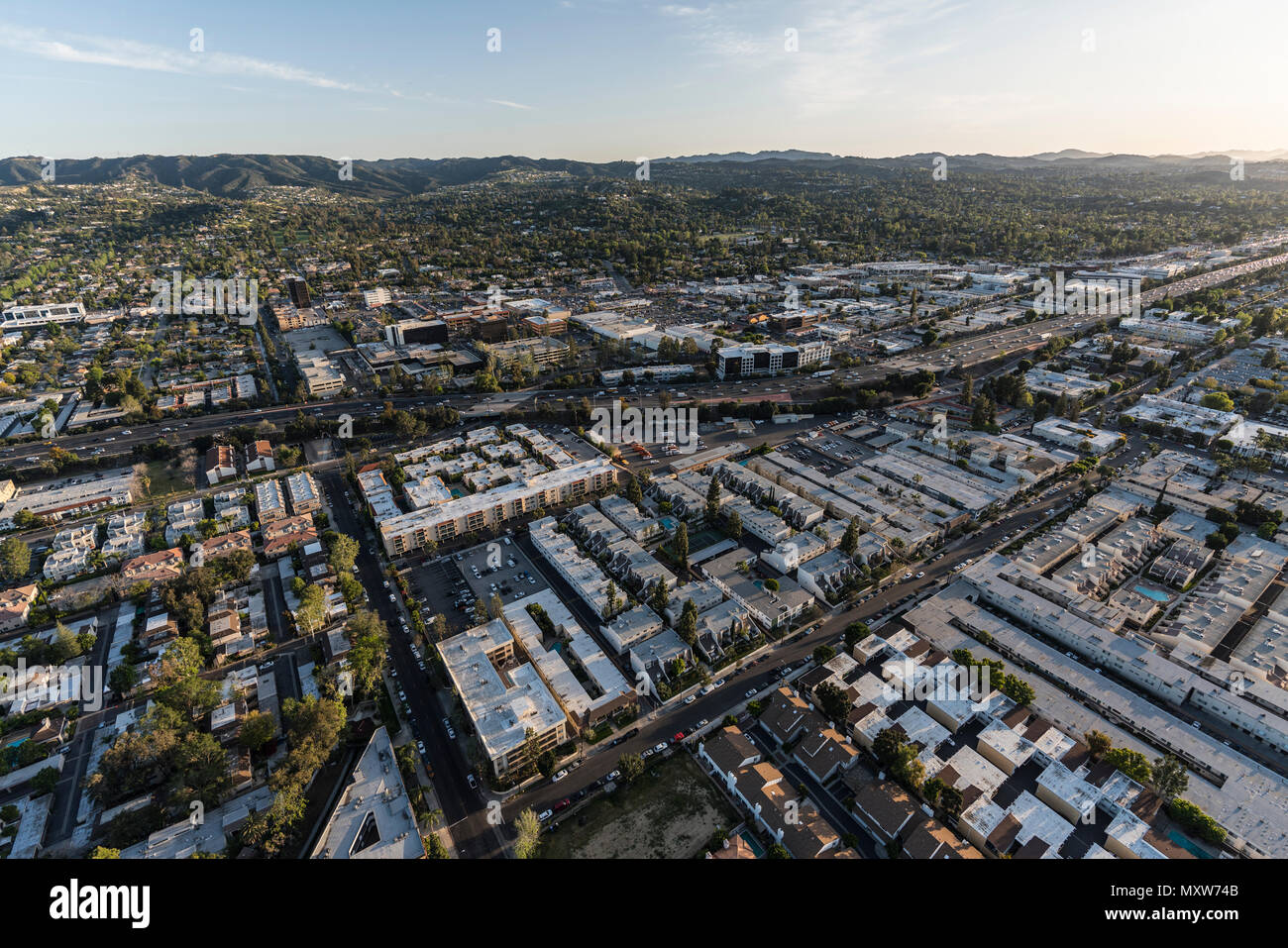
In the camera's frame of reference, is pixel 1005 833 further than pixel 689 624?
No

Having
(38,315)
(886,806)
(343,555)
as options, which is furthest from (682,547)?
(38,315)

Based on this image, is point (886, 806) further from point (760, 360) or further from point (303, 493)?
point (760, 360)

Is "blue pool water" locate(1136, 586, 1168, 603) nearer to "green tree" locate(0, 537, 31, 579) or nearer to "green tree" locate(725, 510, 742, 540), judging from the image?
"green tree" locate(725, 510, 742, 540)

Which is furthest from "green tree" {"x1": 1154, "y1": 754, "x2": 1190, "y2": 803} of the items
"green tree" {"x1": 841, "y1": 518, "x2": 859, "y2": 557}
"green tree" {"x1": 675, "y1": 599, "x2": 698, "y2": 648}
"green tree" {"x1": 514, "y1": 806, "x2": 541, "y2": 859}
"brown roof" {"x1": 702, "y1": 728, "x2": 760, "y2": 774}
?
"green tree" {"x1": 514, "y1": 806, "x2": 541, "y2": 859}

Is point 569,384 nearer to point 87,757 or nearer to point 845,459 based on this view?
point 845,459

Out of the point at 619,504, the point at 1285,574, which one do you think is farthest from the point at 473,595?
the point at 1285,574
